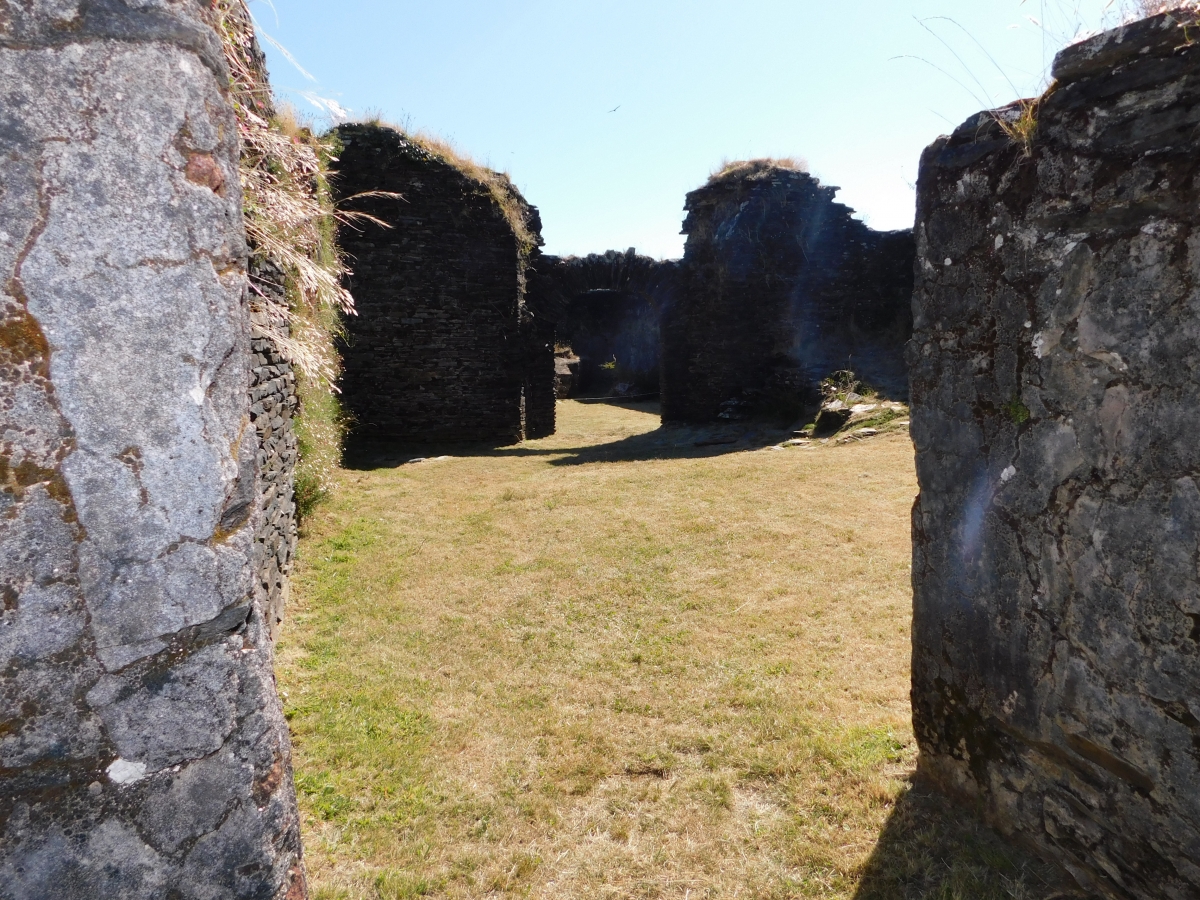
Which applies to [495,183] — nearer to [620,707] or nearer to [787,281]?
[787,281]

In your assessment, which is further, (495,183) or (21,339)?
(495,183)

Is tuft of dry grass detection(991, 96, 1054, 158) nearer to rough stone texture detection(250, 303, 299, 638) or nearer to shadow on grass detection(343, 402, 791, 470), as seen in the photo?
rough stone texture detection(250, 303, 299, 638)

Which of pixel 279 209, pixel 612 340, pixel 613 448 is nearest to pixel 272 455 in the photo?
pixel 279 209

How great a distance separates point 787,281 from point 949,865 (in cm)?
1265

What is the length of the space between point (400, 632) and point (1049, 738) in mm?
3643

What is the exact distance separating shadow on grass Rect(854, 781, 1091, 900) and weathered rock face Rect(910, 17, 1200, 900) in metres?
0.08

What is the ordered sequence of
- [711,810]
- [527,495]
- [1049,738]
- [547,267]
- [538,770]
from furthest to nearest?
[547,267] < [527,495] < [538,770] < [711,810] < [1049,738]

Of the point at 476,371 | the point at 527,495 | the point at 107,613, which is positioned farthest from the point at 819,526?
the point at 476,371

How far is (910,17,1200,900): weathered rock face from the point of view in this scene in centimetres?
166

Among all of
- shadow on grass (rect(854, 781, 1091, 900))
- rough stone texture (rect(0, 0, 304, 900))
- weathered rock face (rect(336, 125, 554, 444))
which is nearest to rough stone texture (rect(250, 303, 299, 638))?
rough stone texture (rect(0, 0, 304, 900))

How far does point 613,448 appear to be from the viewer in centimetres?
1202

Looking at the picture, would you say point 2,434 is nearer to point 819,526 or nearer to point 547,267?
point 819,526

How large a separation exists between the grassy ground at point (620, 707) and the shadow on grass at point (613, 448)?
11.3ft

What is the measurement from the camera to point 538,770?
3.06m
